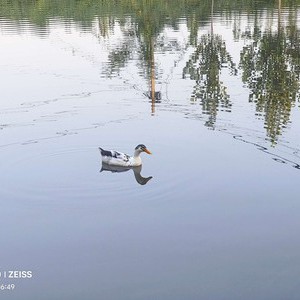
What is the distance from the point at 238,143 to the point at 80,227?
895 cm

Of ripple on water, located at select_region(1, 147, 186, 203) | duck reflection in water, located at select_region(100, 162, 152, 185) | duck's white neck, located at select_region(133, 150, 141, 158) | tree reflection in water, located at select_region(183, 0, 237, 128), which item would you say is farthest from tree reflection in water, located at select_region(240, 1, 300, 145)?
ripple on water, located at select_region(1, 147, 186, 203)

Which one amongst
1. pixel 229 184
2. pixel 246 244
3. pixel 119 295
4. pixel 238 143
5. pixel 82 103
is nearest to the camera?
pixel 119 295

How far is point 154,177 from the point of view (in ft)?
58.7

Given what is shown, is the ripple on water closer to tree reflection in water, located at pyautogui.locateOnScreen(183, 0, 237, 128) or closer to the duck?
the duck

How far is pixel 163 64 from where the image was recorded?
38.8 metres

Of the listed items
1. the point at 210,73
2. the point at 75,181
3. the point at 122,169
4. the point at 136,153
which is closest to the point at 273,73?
the point at 210,73

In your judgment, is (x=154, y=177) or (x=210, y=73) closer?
(x=154, y=177)

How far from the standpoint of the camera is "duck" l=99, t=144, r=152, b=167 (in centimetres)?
1862

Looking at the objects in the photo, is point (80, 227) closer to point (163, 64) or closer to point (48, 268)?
point (48, 268)

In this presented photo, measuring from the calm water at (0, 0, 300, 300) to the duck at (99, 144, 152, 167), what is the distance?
0.40 metres

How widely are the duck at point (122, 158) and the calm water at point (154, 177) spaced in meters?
0.40

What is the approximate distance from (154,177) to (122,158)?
155cm

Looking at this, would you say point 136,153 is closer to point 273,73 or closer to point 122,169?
point 122,169

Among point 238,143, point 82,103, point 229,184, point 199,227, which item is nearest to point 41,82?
point 82,103
